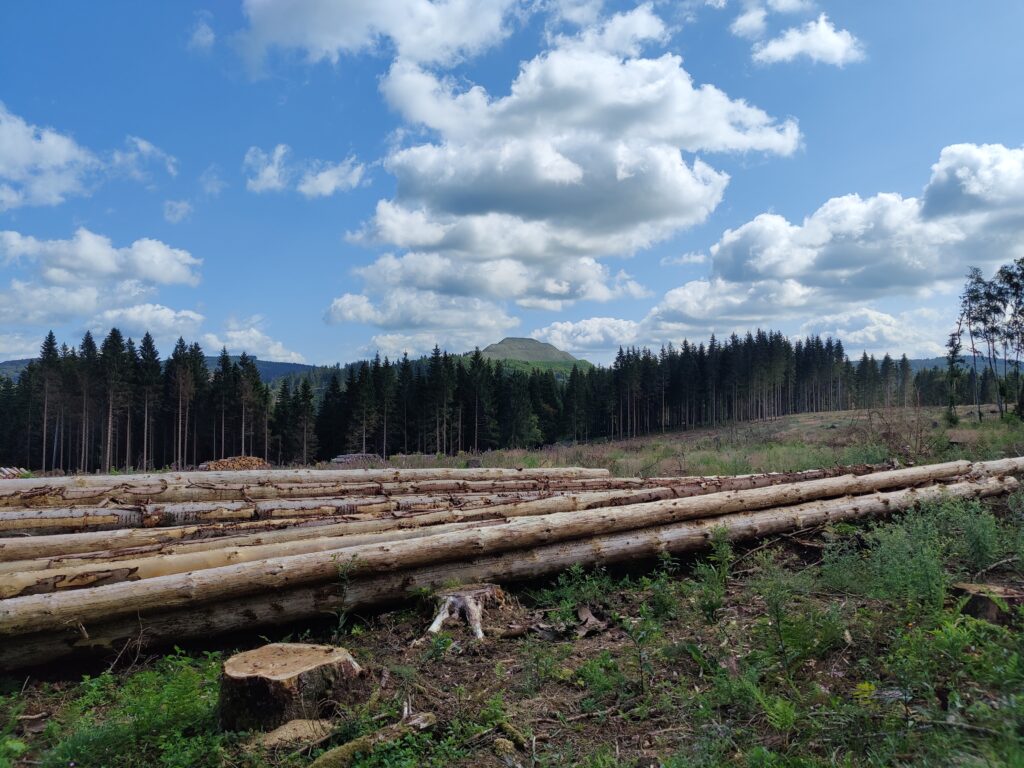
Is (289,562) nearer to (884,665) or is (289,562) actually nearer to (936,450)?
(884,665)

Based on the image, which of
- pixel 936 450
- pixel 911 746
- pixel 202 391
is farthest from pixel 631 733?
pixel 202 391

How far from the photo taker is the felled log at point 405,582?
16.5 ft

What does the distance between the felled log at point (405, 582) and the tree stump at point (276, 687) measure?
140 cm

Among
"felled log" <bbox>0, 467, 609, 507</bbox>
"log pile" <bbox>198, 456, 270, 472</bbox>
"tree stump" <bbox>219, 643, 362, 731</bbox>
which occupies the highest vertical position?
"felled log" <bbox>0, 467, 609, 507</bbox>

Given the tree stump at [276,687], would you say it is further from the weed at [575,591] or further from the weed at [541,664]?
the weed at [575,591]

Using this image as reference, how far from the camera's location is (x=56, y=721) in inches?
168

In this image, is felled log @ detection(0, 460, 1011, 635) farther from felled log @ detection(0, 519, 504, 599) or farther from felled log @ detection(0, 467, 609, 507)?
felled log @ detection(0, 467, 609, 507)

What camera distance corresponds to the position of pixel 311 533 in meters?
7.16

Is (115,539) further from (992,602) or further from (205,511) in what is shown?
(992,602)

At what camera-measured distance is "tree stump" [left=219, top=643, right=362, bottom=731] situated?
155 inches

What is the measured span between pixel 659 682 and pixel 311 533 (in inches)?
180

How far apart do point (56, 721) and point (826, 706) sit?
532cm

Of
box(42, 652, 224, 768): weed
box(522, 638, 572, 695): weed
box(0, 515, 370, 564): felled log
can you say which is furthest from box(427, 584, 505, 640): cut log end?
box(0, 515, 370, 564): felled log

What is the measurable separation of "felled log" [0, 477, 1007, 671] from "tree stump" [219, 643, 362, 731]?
4.58 ft
